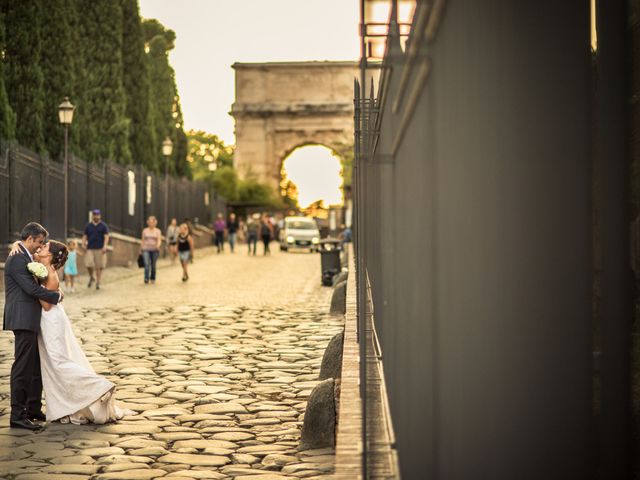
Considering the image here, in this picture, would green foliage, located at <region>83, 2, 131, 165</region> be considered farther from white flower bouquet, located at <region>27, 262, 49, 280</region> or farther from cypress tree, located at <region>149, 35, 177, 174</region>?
white flower bouquet, located at <region>27, 262, 49, 280</region>

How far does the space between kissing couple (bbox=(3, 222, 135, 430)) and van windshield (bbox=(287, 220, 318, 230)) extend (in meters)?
45.3

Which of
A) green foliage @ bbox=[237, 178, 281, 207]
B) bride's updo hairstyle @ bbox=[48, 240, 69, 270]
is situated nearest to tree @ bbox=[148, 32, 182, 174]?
green foliage @ bbox=[237, 178, 281, 207]

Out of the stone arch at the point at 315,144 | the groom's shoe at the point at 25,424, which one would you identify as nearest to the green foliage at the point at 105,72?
the groom's shoe at the point at 25,424

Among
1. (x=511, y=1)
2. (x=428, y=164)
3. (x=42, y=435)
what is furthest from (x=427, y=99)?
(x=42, y=435)

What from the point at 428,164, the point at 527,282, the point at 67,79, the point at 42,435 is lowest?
the point at 42,435

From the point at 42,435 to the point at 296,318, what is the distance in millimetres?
9537

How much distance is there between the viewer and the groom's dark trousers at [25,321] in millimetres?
8695

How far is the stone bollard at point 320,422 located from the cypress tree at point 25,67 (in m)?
25.2

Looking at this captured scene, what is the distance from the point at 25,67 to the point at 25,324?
23930mm

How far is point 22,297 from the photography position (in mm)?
8852

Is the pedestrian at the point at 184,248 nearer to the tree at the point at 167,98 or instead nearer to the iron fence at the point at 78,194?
the iron fence at the point at 78,194

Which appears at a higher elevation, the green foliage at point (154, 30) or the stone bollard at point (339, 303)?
the green foliage at point (154, 30)

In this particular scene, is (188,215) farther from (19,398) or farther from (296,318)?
(19,398)

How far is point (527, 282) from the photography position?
1948 millimetres
